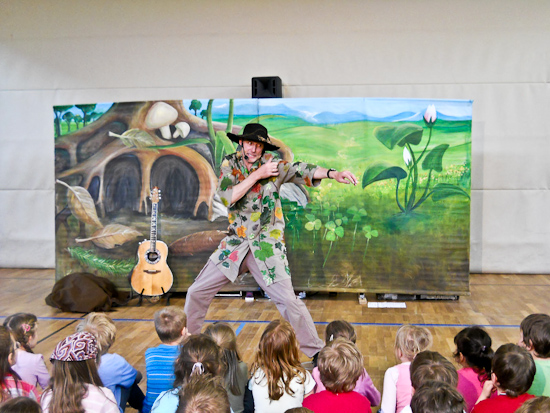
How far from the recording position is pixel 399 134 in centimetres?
586

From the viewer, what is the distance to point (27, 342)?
3018 millimetres

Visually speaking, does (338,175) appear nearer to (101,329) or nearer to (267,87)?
(101,329)

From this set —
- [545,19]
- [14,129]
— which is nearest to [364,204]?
[545,19]

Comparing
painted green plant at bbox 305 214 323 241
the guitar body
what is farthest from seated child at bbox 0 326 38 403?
painted green plant at bbox 305 214 323 241

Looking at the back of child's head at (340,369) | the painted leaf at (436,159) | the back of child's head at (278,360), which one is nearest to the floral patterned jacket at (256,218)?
the back of child's head at (278,360)

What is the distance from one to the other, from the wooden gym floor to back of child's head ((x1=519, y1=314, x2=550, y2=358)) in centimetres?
107

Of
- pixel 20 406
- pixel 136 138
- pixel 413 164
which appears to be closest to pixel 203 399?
pixel 20 406

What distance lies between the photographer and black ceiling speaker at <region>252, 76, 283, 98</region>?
21.7 ft

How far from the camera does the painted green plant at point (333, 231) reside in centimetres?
591

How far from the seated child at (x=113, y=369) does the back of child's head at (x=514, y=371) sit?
1.62m

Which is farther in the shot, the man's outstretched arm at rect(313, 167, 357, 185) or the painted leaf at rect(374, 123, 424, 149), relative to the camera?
the painted leaf at rect(374, 123, 424, 149)

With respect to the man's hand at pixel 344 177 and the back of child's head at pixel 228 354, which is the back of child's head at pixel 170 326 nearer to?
the back of child's head at pixel 228 354

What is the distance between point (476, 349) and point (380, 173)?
3327 millimetres

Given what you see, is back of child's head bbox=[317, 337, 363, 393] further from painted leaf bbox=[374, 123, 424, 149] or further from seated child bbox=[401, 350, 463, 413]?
painted leaf bbox=[374, 123, 424, 149]
